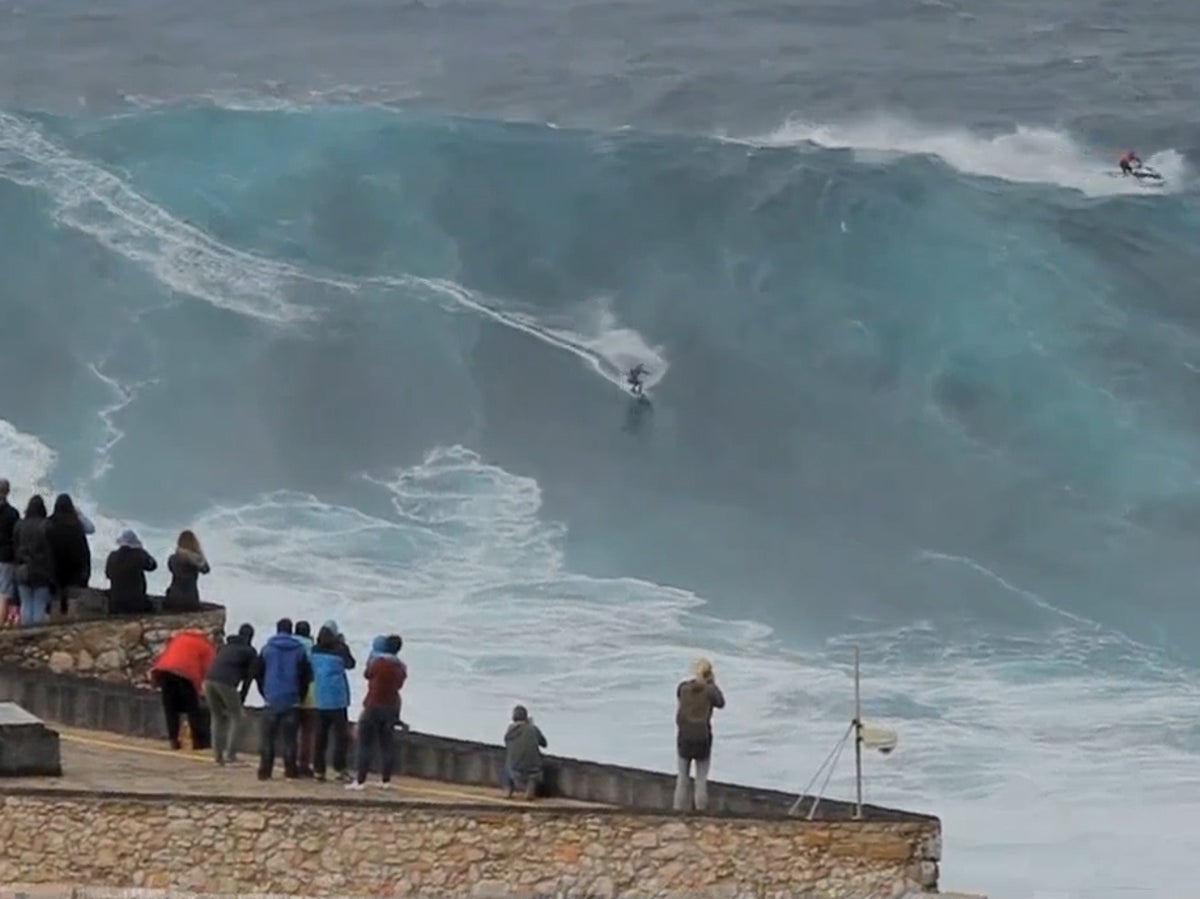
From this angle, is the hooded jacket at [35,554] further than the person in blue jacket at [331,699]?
Yes

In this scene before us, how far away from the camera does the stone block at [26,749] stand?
91.5 feet

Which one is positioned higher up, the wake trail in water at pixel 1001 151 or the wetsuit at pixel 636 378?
the wake trail in water at pixel 1001 151

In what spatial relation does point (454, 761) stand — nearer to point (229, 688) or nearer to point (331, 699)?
point (331, 699)

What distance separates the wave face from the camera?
138ft

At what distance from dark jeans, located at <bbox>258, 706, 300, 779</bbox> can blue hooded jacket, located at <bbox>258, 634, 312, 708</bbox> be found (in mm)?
60

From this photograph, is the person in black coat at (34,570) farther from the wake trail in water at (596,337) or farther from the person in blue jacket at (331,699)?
the wake trail in water at (596,337)

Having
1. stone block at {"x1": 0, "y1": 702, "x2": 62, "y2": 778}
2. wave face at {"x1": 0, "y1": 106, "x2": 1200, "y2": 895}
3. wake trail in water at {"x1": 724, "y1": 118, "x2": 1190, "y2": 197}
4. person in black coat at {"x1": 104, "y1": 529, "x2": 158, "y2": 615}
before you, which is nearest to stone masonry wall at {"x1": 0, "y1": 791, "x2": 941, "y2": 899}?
stone block at {"x1": 0, "y1": 702, "x2": 62, "y2": 778}

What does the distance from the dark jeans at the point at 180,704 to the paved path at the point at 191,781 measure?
5.1 inches

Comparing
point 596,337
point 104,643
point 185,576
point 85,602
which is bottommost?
point 104,643

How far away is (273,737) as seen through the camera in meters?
28.6

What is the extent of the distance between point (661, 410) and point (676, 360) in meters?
1.39

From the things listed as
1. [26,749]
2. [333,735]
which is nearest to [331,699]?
[333,735]

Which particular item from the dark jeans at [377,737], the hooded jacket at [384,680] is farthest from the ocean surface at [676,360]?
the hooded jacket at [384,680]

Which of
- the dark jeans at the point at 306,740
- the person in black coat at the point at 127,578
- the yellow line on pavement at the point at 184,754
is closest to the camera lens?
the yellow line on pavement at the point at 184,754
